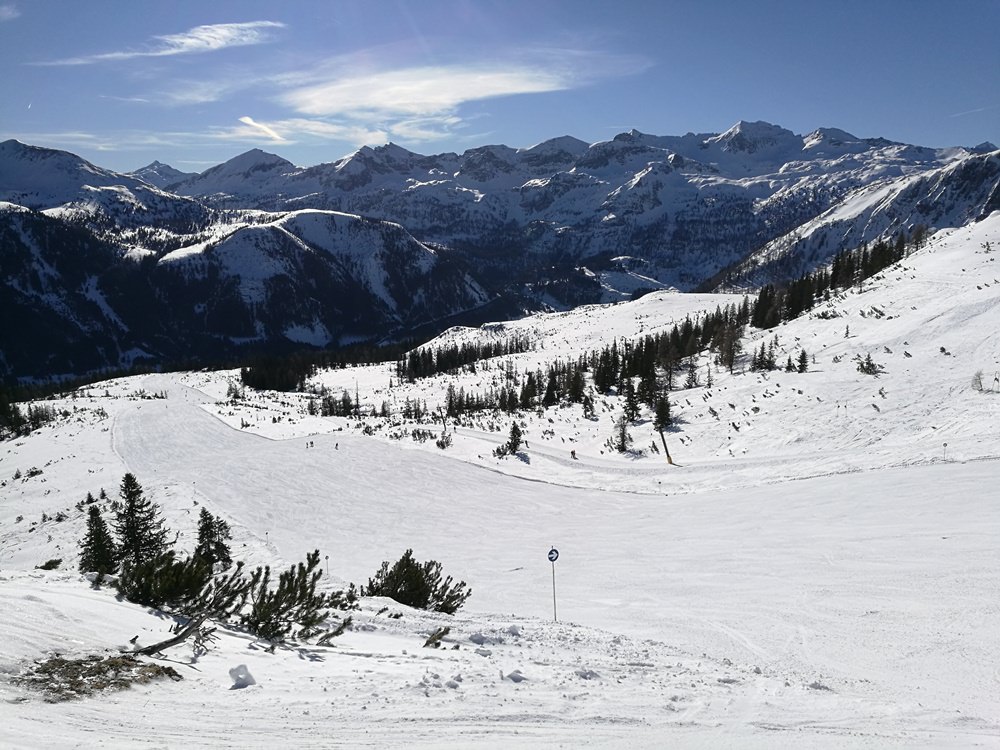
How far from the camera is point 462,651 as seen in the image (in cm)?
979

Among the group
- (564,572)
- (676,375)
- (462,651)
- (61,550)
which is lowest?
(61,550)

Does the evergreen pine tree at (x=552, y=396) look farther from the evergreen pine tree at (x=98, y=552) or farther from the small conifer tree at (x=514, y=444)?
the evergreen pine tree at (x=98, y=552)

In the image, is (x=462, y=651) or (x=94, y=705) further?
(x=462, y=651)

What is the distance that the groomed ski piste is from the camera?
6957 mm

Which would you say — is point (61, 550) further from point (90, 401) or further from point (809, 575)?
point (90, 401)

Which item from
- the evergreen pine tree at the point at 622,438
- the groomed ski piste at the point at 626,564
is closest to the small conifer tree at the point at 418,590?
the groomed ski piste at the point at 626,564

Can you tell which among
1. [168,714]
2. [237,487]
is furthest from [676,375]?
[168,714]

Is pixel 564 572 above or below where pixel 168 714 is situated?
below

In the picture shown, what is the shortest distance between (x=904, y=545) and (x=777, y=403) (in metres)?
20.1

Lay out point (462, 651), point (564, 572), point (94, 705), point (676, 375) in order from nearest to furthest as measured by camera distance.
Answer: point (94, 705)
point (462, 651)
point (564, 572)
point (676, 375)

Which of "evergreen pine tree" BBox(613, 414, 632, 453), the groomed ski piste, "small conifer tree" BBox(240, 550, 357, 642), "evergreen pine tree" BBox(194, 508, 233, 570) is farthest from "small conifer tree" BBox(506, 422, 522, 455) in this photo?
"small conifer tree" BBox(240, 550, 357, 642)

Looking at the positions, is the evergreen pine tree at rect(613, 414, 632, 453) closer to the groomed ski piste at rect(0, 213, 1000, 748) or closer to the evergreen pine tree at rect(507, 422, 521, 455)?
the groomed ski piste at rect(0, 213, 1000, 748)

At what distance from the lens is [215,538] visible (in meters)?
22.5

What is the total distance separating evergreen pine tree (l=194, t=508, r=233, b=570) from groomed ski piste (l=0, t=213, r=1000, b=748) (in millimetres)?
1363
